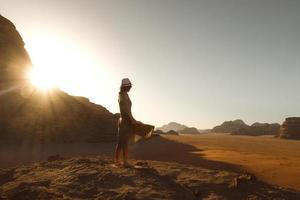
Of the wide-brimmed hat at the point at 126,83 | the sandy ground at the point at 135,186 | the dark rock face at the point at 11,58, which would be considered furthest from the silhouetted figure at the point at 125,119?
the dark rock face at the point at 11,58

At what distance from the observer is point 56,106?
2547cm

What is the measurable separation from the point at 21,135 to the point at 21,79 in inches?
165

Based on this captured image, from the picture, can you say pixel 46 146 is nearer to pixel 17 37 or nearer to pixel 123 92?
pixel 17 37

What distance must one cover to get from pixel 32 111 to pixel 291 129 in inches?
1725

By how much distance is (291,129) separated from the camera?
2151 inches

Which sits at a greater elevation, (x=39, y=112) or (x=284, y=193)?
(x=39, y=112)

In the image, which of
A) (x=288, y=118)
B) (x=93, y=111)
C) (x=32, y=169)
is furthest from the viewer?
(x=288, y=118)

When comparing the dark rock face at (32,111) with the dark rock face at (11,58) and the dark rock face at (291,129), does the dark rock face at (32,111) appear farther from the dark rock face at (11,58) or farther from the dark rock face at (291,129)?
the dark rock face at (291,129)

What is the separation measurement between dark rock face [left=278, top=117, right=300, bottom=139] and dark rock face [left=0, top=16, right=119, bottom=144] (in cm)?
3700

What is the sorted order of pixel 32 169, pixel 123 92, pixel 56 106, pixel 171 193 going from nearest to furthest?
pixel 171 193 < pixel 123 92 < pixel 32 169 < pixel 56 106

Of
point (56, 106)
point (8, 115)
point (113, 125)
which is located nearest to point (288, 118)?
point (113, 125)

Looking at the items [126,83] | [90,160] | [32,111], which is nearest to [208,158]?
[90,160]

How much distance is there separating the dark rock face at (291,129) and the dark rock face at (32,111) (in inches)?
1457

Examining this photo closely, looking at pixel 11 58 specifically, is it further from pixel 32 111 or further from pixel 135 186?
pixel 135 186
